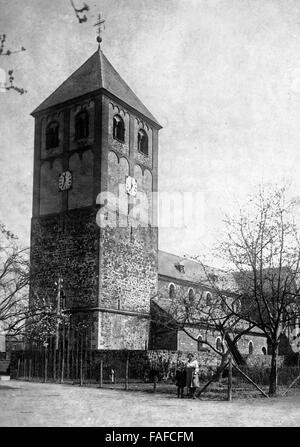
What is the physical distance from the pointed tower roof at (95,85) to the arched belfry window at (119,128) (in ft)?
4.45

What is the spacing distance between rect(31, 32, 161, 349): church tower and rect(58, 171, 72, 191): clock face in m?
0.06

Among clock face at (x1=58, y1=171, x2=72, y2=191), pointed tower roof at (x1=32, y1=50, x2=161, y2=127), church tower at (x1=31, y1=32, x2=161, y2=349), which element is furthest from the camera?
pointed tower roof at (x1=32, y1=50, x2=161, y2=127)

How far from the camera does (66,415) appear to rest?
469 inches

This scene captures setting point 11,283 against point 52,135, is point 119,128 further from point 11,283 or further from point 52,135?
point 11,283

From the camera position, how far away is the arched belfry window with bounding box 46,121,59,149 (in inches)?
1457

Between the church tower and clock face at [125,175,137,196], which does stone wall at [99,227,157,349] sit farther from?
clock face at [125,175,137,196]

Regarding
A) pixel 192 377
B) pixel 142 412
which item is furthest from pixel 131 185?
pixel 142 412

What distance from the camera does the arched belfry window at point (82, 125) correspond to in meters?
35.6

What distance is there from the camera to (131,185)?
36.4m

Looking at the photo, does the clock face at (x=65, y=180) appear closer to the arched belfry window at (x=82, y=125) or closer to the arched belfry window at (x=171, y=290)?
the arched belfry window at (x=82, y=125)

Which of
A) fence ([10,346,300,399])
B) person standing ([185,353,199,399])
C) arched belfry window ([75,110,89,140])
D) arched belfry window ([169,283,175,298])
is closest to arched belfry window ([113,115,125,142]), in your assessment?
arched belfry window ([75,110,89,140])

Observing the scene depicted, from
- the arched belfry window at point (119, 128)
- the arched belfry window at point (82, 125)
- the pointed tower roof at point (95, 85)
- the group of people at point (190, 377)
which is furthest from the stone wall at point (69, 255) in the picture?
the group of people at point (190, 377)

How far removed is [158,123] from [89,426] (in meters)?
32.4

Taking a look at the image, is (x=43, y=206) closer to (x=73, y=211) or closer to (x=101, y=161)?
(x=73, y=211)
